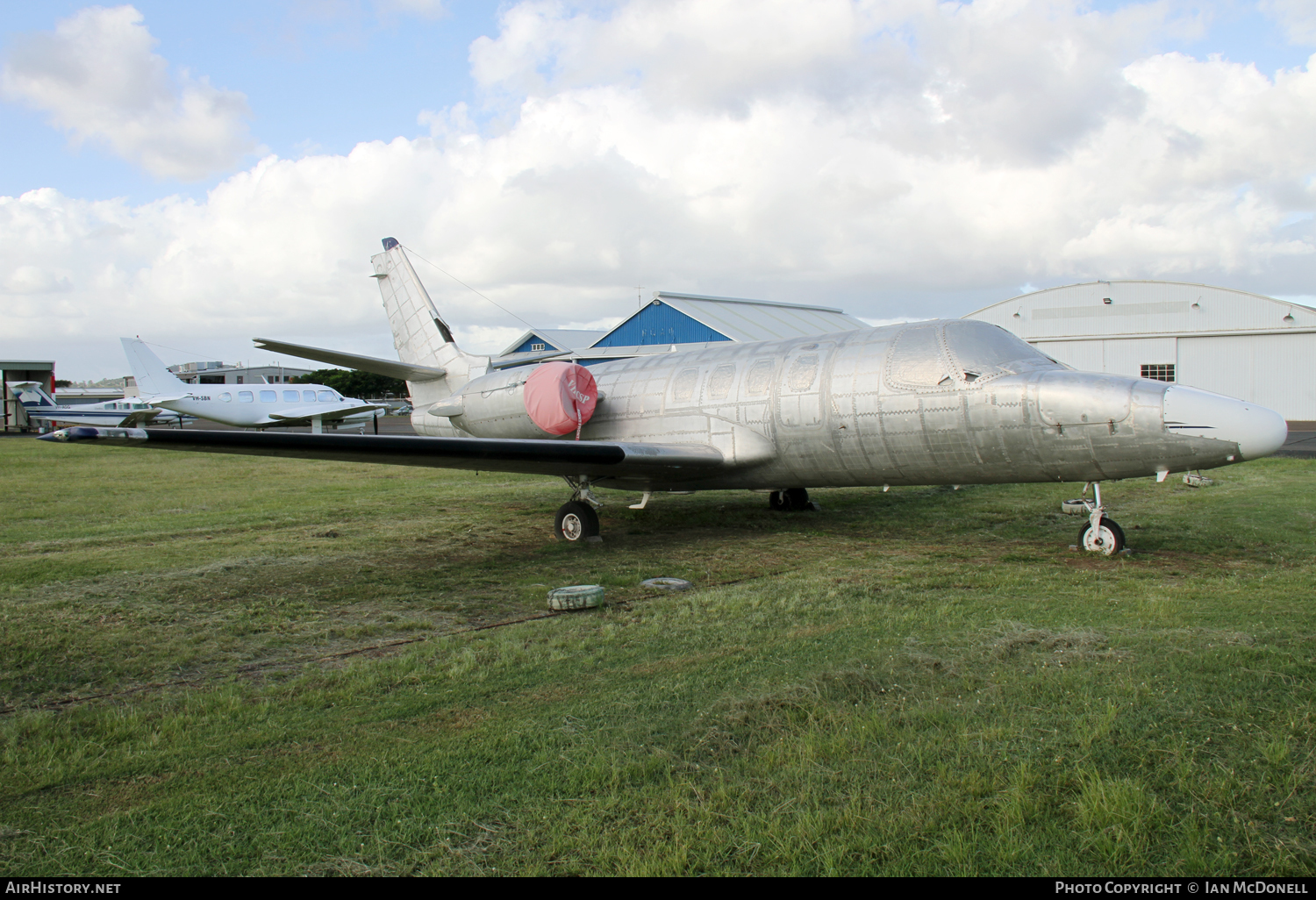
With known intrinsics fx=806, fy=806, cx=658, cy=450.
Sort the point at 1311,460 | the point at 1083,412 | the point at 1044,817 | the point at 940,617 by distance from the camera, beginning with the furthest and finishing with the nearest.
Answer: the point at 1311,460, the point at 1083,412, the point at 940,617, the point at 1044,817

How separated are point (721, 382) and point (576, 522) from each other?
9.26 ft

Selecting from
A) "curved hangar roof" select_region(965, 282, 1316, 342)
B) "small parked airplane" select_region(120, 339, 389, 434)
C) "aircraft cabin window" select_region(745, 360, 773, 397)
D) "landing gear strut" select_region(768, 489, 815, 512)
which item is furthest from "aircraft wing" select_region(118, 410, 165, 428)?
"curved hangar roof" select_region(965, 282, 1316, 342)

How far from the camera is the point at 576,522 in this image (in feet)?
36.9

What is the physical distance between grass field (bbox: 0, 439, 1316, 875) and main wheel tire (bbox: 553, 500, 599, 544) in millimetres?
1427

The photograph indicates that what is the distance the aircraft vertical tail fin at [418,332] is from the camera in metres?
15.2

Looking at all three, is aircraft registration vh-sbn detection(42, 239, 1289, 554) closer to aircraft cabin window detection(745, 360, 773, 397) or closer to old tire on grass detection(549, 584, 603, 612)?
aircraft cabin window detection(745, 360, 773, 397)

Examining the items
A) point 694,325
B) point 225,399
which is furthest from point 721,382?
point 225,399

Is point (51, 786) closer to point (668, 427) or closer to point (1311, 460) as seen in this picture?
point (668, 427)

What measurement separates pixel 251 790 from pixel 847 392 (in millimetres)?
7909

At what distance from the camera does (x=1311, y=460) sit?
1906 centimetres

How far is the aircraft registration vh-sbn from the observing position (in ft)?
26.5

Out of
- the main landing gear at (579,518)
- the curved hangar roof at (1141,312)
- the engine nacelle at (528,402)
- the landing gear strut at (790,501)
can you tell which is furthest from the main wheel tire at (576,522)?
the curved hangar roof at (1141,312)

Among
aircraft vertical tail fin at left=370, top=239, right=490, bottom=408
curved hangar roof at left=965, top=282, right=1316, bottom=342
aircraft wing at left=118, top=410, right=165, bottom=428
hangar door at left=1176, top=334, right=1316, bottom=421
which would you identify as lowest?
aircraft wing at left=118, top=410, right=165, bottom=428

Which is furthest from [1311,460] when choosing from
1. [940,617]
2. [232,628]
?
[232,628]
